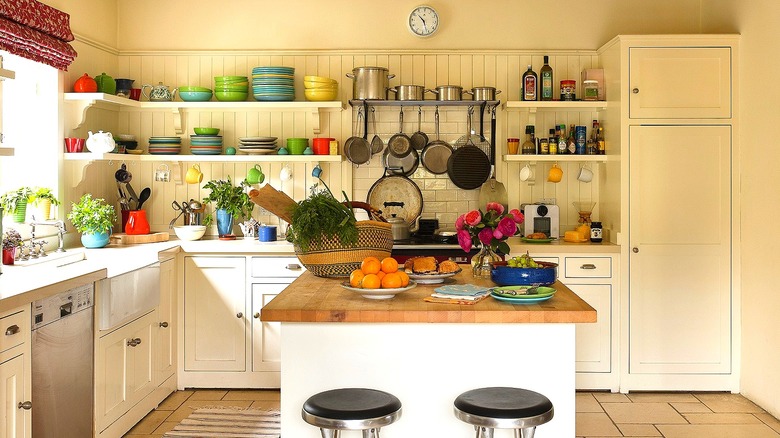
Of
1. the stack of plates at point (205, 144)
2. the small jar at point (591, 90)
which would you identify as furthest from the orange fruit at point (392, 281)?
the small jar at point (591, 90)

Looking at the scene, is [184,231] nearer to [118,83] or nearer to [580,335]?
[118,83]

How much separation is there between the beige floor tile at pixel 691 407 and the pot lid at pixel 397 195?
2143 millimetres

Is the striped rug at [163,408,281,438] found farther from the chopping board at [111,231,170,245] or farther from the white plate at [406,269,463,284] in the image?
the white plate at [406,269,463,284]

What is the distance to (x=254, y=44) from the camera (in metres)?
5.86

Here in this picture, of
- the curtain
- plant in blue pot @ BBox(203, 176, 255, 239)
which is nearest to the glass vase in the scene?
plant in blue pot @ BBox(203, 176, 255, 239)

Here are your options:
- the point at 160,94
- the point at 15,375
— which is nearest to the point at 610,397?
the point at 15,375

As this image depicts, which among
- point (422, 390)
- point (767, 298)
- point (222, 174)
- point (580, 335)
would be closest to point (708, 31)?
point (767, 298)

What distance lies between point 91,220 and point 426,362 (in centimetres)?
281

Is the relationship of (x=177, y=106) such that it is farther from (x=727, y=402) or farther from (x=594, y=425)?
(x=727, y=402)

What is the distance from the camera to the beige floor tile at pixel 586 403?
485cm

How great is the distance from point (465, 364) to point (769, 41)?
3077 millimetres

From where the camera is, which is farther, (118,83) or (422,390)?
(118,83)

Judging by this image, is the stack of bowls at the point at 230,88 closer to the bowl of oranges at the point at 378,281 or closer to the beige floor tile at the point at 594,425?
the bowl of oranges at the point at 378,281

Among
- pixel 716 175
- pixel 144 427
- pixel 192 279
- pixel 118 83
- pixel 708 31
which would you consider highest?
pixel 708 31
